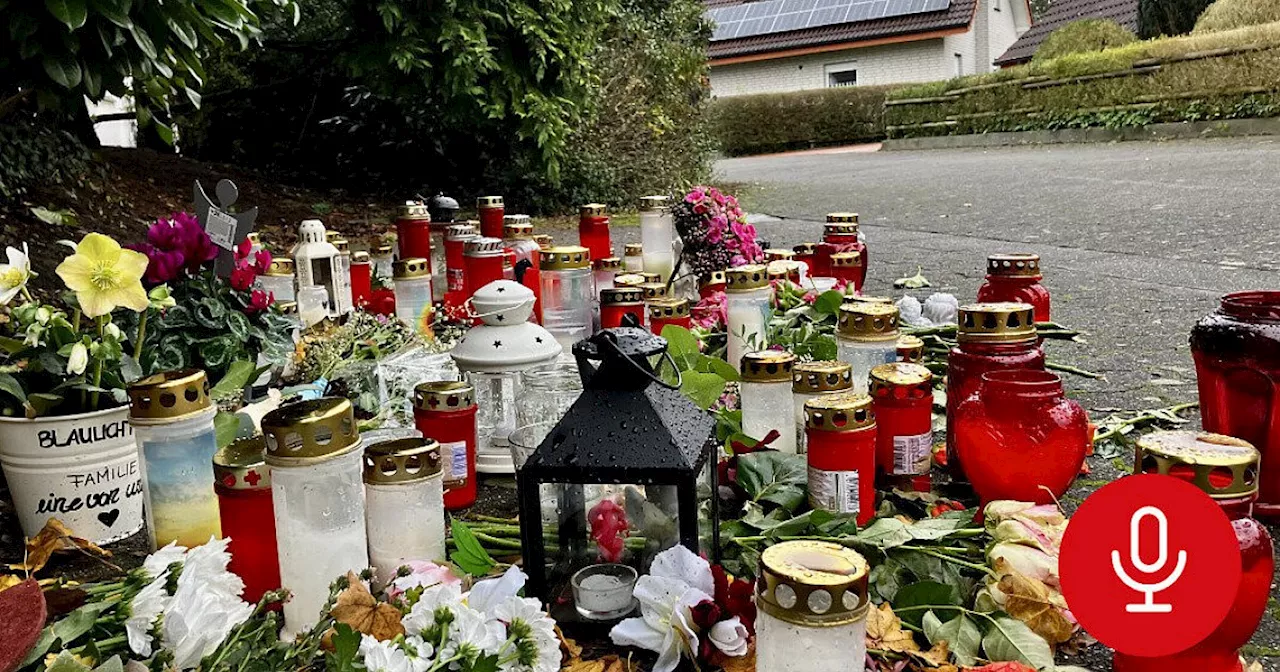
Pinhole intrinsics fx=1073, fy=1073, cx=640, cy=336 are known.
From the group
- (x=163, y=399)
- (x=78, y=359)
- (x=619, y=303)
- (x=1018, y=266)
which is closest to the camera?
(x=163, y=399)

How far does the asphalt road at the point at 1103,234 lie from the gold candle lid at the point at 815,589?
0.41 m

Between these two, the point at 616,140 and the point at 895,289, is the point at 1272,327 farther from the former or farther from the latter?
the point at 616,140

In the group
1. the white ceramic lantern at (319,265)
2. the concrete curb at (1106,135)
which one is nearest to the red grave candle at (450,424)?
the white ceramic lantern at (319,265)

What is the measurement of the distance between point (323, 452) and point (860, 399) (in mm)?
741

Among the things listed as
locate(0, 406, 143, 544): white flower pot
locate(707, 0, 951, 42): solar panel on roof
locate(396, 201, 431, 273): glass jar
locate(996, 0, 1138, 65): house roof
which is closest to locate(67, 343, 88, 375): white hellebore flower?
locate(0, 406, 143, 544): white flower pot

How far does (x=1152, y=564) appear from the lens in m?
1.01

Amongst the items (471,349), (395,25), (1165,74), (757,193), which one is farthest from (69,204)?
(1165,74)

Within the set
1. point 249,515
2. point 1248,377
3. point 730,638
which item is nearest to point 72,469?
point 249,515

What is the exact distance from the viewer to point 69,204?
202 inches

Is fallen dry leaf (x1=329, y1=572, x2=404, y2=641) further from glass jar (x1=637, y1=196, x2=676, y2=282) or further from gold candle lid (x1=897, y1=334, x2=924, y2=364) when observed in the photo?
glass jar (x1=637, y1=196, x2=676, y2=282)

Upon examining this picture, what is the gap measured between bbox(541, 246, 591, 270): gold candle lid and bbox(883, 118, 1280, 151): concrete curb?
412 inches

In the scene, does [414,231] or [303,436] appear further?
[414,231]

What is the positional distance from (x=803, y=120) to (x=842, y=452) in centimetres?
2027

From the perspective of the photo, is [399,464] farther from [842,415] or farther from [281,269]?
[281,269]
